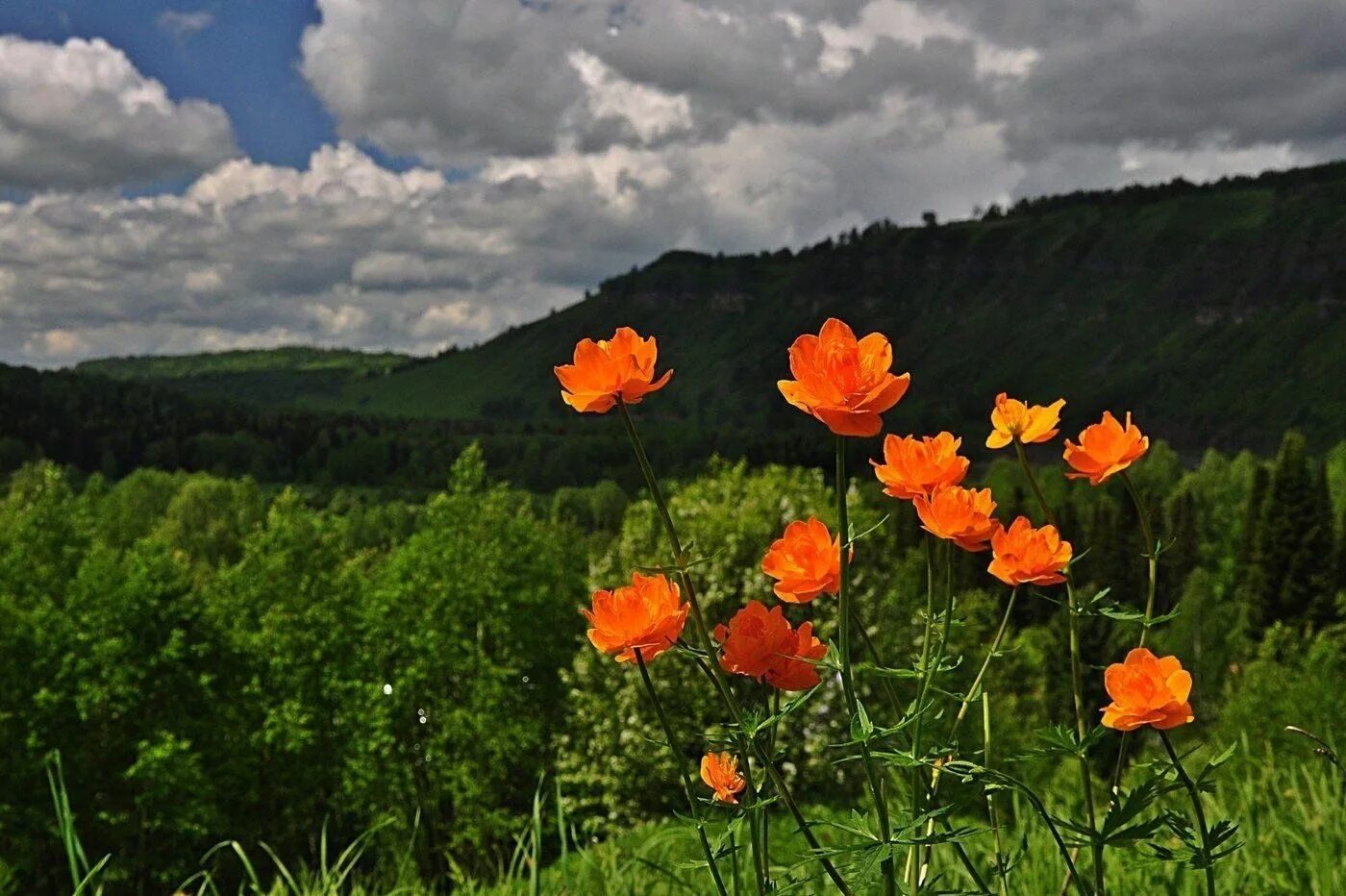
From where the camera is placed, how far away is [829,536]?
8.05ft

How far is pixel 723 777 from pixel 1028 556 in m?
0.88

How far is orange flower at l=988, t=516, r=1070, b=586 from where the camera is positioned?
2.36 m

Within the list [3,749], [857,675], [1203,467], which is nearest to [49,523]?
[3,749]

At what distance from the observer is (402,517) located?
11525 centimetres

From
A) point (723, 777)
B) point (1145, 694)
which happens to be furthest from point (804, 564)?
point (1145, 694)

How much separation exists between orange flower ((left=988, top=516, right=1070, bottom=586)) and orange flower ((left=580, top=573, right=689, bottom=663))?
74 cm

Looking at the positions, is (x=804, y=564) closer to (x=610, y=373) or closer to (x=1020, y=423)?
(x=610, y=373)

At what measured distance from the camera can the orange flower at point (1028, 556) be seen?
2.36m

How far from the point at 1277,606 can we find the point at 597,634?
73.2 m

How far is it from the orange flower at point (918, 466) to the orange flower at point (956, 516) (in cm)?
2

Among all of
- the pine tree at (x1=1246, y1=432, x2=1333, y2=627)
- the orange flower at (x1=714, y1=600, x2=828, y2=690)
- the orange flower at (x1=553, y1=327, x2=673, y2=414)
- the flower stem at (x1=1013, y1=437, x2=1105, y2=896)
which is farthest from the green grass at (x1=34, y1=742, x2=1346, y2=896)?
the pine tree at (x1=1246, y1=432, x2=1333, y2=627)

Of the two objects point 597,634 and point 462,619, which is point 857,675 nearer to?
point 462,619

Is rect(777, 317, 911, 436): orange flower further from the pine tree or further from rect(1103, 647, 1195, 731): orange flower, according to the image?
the pine tree

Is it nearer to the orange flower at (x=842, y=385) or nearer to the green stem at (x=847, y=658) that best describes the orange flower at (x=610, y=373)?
the orange flower at (x=842, y=385)
